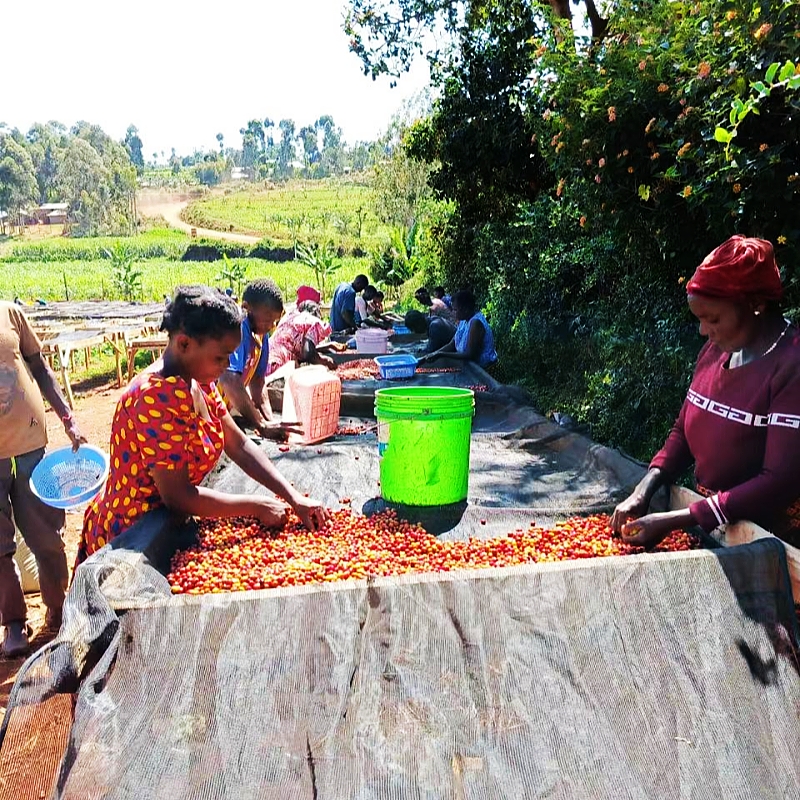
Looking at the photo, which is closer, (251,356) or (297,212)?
(251,356)

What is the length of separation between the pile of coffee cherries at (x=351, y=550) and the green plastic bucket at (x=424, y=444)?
247 millimetres

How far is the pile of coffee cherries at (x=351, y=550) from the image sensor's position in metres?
2.24

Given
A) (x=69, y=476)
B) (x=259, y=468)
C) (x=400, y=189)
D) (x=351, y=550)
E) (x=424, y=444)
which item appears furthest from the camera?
(x=400, y=189)

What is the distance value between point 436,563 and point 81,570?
1.14 m

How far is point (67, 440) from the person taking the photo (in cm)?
830

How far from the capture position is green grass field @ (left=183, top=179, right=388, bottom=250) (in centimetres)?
4254

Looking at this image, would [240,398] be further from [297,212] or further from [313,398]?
[297,212]

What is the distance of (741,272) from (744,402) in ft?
1.28

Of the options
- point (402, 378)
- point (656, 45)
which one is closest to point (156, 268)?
point (402, 378)

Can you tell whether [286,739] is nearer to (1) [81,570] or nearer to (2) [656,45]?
(1) [81,570]

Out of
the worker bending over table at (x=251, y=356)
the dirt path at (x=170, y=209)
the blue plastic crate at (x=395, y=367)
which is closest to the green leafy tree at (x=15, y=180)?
the dirt path at (x=170, y=209)

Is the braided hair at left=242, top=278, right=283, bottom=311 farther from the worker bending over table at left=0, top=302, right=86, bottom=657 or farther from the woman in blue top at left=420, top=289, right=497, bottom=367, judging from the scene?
the woman in blue top at left=420, top=289, right=497, bottom=367

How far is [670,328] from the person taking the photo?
5316 mm

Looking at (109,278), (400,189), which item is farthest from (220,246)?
(400,189)
